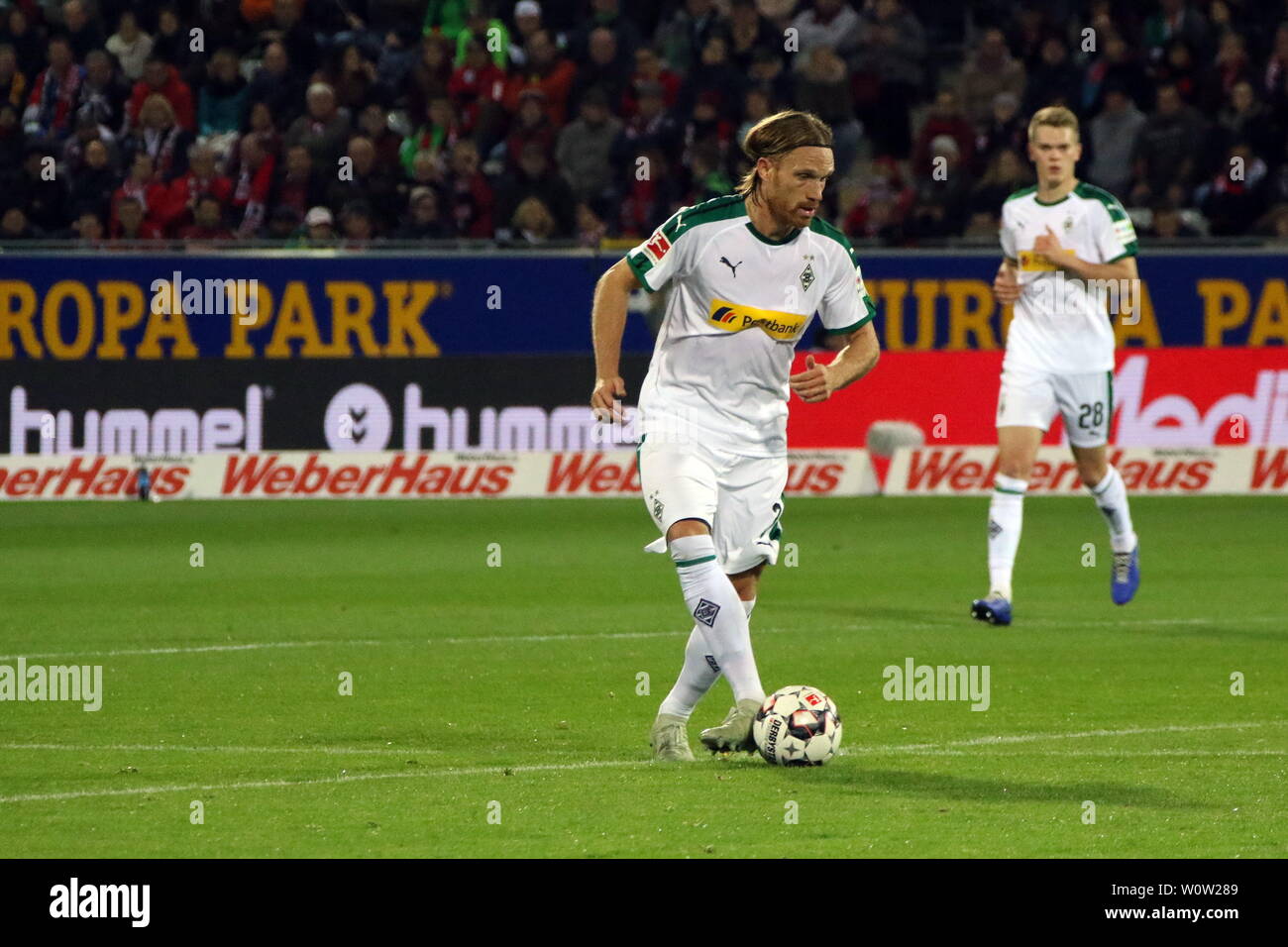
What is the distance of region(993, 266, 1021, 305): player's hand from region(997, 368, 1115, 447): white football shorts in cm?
45

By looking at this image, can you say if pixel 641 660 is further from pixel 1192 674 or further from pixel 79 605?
pixel 79 605

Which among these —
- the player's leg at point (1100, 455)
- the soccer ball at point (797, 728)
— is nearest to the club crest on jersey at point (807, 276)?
the soccer ball at point (797, 728)

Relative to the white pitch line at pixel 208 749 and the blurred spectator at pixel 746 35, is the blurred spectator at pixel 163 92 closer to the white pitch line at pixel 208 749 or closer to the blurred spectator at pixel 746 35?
the blurred spectator at pixel 746 35

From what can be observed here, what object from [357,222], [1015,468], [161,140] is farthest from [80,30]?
[1015,468]

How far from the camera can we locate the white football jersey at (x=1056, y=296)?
12.3m

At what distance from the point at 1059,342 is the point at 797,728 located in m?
5.46

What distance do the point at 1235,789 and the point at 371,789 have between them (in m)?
2.66

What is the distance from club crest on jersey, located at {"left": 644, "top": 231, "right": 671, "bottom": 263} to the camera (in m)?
7.69

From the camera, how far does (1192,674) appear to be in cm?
1009

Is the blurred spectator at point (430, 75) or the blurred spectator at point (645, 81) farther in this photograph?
the blurred spectator at point (430, 75)

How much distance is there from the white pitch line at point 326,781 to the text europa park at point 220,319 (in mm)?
12254

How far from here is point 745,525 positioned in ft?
25.8

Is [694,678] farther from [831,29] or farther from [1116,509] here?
[831,29]
